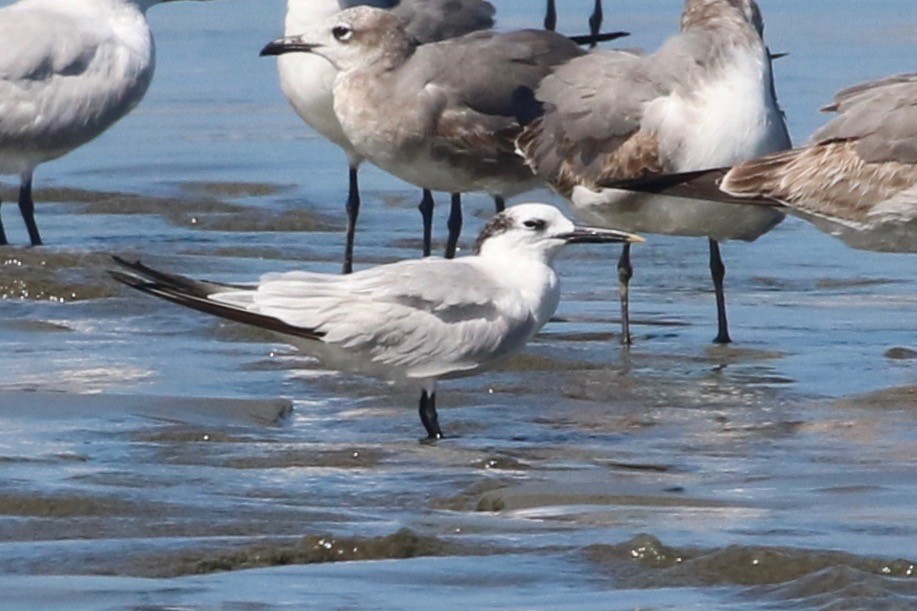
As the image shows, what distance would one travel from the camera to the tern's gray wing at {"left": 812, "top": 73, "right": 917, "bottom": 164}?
8766 millimetres

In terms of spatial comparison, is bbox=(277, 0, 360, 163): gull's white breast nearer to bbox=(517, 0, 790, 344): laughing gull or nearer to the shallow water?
the shallow water

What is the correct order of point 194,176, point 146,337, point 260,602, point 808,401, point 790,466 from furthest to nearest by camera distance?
point 194,176 → point 146,337 → point 808,401 → point 790,466 → point 260,602

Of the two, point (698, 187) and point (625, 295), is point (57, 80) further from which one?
point (698, 187)

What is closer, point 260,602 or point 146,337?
point 260,602

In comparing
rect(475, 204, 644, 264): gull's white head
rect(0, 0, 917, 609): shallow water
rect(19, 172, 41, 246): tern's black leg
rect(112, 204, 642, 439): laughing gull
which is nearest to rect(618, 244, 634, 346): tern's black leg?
rect(0, 0, 917, 609): shallow water

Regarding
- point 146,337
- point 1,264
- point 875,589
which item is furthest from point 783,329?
point 875,589

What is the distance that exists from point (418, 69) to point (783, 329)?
1951 millimetres

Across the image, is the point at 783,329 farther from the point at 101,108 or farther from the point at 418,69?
the point at 101,108

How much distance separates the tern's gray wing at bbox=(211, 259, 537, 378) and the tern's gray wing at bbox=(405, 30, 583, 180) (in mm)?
2547

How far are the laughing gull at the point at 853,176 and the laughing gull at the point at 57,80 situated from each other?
3.48m

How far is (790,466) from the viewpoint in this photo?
6969mm

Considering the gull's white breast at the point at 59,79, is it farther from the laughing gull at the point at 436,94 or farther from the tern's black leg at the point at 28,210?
the laughing gull at the point at 436,94

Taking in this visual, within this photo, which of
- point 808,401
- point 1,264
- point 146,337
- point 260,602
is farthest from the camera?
point 1,264

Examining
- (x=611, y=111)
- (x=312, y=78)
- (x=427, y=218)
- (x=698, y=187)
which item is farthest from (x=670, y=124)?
(x=312, y=78)
